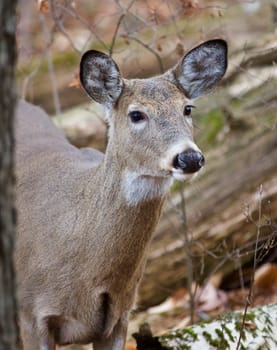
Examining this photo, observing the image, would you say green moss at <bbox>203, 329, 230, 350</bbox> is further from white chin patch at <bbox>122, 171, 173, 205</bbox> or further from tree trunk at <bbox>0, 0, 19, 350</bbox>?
tree trunk at <bbox>0, 0, 19, 350</bbox>

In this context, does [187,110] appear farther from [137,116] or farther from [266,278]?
[266,278]

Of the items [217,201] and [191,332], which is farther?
[217,201]

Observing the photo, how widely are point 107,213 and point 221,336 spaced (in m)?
0.97

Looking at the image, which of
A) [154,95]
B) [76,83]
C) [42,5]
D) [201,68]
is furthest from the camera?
[76,83]

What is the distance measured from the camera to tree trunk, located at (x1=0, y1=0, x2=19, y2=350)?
3178 millimetres

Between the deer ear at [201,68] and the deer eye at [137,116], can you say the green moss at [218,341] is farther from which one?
the deer ear at [201,68]

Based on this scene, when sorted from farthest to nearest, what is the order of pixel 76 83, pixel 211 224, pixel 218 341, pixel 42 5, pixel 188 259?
1. pixel 211 224
2. pixel 188 259
3. pixel 76 83
4. pixel 42 5
5. pixel 218 341

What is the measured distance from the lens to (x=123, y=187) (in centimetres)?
548

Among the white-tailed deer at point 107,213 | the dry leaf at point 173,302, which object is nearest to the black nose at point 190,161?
the white-tailed deer at point 107,213

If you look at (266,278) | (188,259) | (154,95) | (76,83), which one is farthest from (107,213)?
(266,278)

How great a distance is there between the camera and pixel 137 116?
17.8 ft

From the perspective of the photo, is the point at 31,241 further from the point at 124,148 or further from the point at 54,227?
the point at 124,148

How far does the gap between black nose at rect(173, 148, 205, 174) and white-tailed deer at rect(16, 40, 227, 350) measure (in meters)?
0.18

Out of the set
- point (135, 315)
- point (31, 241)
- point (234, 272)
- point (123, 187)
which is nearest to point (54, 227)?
point (31, 241)
